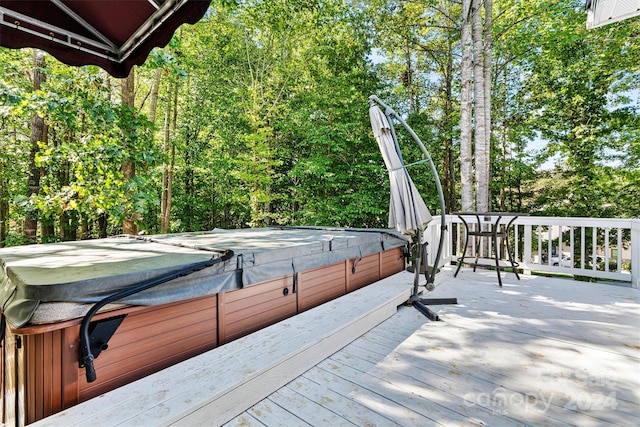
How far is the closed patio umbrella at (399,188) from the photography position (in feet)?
9.27

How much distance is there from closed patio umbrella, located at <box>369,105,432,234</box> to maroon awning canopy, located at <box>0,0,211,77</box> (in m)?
1.80

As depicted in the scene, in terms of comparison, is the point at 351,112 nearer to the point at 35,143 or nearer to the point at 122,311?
the point at 35,143

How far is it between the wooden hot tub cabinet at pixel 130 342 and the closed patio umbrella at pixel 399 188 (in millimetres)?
1151

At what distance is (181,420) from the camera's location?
1.32 metres

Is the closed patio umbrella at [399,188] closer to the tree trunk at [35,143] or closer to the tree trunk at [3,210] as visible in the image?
the tree trunk at [35,143]

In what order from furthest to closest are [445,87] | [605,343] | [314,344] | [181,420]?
1. [445,87]
2. [605,343]
3. [314,344]
4. [181,420]

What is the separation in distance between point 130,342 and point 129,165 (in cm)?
453

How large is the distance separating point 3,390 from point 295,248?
2.06 metres

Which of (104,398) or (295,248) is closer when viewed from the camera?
(104,398)

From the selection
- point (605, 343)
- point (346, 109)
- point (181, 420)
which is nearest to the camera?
point (181, 420)

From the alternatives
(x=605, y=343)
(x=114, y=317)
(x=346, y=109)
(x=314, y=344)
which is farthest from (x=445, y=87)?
(x=114, y=317)

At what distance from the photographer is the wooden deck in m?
1.48

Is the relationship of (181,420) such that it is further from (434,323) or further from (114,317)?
(434,323)

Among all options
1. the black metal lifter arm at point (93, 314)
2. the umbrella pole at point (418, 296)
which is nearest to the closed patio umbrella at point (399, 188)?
the umbrella pole at point (418, 296)
